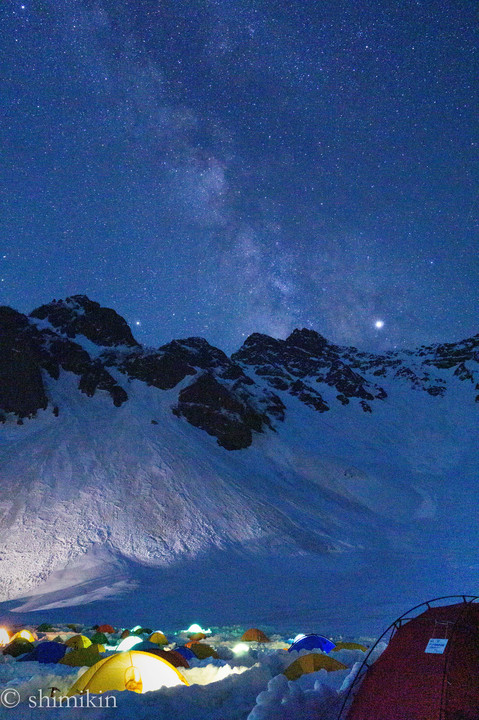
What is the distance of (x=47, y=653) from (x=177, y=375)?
57.4 m

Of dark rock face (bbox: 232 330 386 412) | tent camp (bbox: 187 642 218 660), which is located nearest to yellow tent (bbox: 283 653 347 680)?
tent camp (bbox: 187 642 218 660)

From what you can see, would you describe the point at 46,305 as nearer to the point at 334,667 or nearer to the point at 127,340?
the point at 127,340

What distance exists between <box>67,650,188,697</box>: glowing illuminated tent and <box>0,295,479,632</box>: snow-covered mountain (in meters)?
20.5

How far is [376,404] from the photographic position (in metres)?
97.4

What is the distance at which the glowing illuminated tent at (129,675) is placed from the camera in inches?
332

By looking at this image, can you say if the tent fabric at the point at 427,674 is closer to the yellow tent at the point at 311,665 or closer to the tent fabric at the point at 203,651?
the yellow tent at the point at 311,665

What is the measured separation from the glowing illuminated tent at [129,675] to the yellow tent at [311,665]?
106 inches

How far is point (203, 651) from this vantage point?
1463cm

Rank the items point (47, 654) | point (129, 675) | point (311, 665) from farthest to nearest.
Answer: point (47, 654)
point (311, 665)
point (129, 675)

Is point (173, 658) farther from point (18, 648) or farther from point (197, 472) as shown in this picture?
point (197, 472)

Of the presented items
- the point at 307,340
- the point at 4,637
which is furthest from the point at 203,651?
the point at 307,340

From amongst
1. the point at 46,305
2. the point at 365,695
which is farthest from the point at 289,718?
the point at 46,305

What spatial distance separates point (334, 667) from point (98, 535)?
31.4 m

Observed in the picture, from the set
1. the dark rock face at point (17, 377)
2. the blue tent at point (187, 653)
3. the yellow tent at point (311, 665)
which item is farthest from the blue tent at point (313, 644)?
the dark rock face at point (17, 377)
